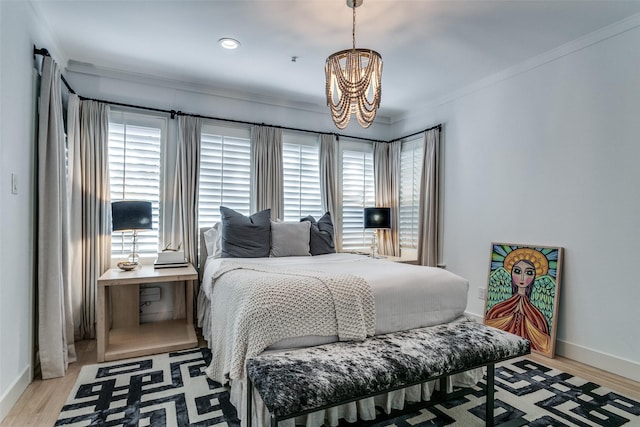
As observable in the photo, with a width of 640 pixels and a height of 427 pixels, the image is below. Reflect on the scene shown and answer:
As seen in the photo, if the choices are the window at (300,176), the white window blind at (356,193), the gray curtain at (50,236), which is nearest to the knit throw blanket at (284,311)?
the gray curtain at (50,236)

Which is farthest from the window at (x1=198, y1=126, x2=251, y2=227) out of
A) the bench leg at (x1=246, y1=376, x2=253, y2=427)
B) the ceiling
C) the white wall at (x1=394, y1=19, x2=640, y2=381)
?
the white wall at (x1=394, y1=19, x2=640, y2=381)

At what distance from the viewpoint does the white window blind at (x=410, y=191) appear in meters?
4.55

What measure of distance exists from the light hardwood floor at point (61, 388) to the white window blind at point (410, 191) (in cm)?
204

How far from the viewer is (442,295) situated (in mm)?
2293

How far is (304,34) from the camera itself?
2818 mm

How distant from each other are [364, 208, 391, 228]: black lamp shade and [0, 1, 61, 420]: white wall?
133 inches

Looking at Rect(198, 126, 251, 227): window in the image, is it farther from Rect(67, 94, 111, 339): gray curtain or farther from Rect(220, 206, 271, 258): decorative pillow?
Rect(67, 94, 111, 339): gray curtain

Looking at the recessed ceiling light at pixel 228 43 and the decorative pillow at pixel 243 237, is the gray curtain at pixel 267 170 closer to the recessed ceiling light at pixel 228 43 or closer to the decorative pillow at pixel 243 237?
the decorative pillow at pixel 243 237

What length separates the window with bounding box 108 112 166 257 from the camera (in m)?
3.46

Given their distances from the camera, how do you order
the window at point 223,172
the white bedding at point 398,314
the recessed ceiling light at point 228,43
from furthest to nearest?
1. the window at point 223,172
2. the recessed ceiling light at point 228,43
3. the white bedding at point 398,314

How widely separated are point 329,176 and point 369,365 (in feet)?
10.4

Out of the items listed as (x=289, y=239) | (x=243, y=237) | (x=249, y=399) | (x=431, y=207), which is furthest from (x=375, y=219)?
(x=249, y=399)

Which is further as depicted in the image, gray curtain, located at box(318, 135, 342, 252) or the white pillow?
gray curtain, located at box(318, 135, 342, 252)

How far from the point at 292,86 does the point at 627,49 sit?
300 cm
